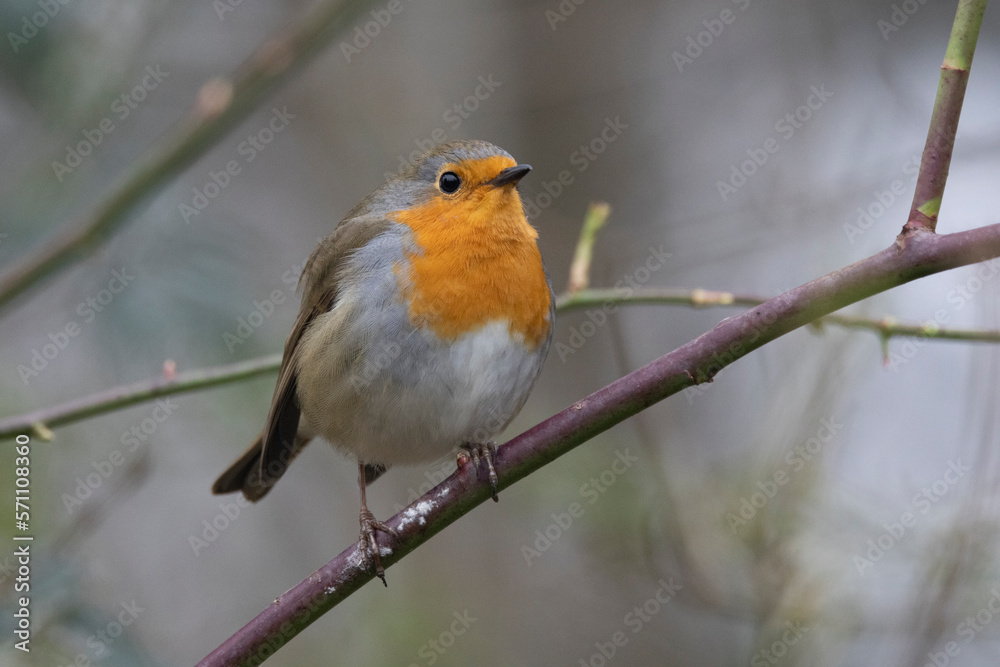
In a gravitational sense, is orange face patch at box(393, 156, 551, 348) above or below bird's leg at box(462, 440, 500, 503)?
above

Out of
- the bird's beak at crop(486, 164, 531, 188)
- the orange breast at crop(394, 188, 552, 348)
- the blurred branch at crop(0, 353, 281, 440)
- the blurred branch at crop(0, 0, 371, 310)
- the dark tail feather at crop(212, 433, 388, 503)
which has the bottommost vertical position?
the dark tail feather at crop(212, 433, 388, 503)

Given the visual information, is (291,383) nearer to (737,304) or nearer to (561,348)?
(737,304)

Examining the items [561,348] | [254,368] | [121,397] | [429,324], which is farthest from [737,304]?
[561,348]

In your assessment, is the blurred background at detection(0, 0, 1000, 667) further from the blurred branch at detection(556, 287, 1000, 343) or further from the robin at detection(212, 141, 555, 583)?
the robin at detection(212, 141, 555, 583)

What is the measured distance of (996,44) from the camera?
666 centimetres

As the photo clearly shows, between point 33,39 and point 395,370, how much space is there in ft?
6.33

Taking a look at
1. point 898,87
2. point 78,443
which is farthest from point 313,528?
point 898,87

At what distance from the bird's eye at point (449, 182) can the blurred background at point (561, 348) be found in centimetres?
63

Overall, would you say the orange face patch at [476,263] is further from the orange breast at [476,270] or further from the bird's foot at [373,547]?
the bird's foot at [373,547]

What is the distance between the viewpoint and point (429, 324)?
10.1 ft

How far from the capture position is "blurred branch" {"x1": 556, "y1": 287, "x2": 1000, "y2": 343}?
2650mm

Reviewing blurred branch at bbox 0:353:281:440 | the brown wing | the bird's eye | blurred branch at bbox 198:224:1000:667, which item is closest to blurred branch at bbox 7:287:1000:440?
blurred branch at bbox 0:353:281:440

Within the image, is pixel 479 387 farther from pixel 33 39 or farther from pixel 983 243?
pixel 33 39

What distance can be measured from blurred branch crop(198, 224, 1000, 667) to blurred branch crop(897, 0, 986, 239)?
72mm
